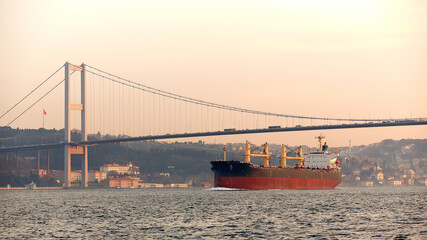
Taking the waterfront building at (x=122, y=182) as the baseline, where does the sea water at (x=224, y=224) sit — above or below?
above

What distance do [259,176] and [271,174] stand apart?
8.62ft

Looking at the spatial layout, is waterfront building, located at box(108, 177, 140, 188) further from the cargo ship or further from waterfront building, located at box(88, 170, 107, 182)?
the cargo ship

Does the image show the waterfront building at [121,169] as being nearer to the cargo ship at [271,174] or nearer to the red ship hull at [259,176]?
the cargo ship at [271,174]

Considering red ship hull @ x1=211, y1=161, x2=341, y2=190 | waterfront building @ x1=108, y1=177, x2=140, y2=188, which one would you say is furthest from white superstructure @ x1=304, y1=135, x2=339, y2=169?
waterfront building @ x1=108, y1=177, x2=140, y2=188

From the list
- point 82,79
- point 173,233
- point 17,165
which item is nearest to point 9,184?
point 17,165

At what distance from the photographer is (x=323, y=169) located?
3957 inches

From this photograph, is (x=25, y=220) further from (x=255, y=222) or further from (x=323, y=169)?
(x=323, y=169)

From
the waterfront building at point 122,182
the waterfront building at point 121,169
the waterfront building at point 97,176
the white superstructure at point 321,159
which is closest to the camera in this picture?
the white superstructure at point 321,159

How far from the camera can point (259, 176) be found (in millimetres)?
85188

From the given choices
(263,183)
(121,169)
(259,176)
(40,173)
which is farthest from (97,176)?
(259,176)

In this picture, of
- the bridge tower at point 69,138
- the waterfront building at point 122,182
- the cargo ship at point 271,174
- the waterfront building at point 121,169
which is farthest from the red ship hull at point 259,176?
the waterfront building at point 121,169

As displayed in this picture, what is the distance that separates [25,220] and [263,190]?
157ft

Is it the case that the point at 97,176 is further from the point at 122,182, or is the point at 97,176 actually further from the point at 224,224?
the point at 224,224

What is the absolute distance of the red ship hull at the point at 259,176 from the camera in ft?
275
